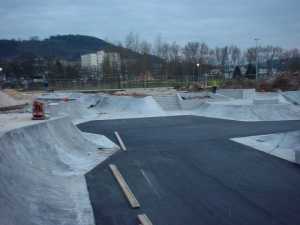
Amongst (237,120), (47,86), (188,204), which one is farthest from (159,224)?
(47,86)

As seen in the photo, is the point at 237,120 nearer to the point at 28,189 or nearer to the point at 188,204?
the point at 188,204

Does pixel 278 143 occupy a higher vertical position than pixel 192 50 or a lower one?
lower

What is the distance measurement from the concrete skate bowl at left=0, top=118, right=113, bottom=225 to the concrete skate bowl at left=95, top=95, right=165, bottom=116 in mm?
13010

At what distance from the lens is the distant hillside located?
97.4 meters

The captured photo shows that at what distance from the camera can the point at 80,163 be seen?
32.3ft

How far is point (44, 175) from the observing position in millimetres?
7773

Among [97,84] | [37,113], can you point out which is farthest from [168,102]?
[97,84]

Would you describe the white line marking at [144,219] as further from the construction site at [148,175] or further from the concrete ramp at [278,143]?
the concrete ramp at [278,143]

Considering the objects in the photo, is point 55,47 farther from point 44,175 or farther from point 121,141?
point 44,175

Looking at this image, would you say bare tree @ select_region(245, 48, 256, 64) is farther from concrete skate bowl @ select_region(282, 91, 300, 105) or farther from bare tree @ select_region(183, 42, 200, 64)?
concrete skate bowl @ select_region(282, 91, 300, 105)

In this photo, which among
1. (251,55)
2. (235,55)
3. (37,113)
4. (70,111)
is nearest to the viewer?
(37,113)

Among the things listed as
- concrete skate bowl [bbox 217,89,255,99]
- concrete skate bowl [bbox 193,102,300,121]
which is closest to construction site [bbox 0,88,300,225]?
concrete skate bowl [bbox 193,102,300,121]

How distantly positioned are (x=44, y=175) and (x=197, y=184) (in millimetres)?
3860

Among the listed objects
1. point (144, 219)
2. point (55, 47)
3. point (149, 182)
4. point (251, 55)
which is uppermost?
point (55, 47)
